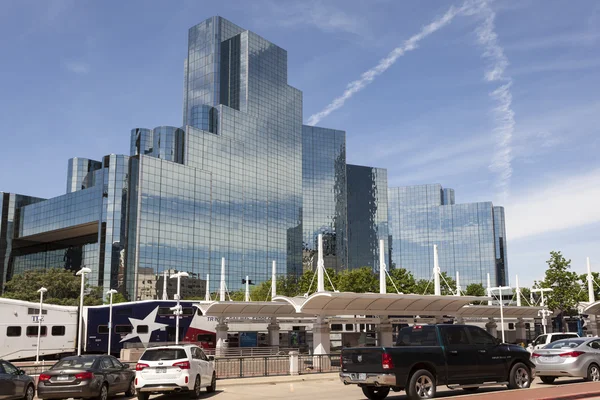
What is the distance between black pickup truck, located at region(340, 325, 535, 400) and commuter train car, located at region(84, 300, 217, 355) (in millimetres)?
36197

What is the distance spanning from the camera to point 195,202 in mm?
125500

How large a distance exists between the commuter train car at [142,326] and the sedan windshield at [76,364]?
1179 inches

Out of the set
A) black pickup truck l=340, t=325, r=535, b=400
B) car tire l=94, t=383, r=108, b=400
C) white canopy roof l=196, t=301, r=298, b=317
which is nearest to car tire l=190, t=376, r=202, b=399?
car tire l=94, t=383, r=108, b=400

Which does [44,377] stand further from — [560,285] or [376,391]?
[560,285]

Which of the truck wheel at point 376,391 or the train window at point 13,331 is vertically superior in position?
the train window at point 13,331

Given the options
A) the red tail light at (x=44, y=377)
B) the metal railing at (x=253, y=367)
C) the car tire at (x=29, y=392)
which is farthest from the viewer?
the metal railing at (x=253, y=367)

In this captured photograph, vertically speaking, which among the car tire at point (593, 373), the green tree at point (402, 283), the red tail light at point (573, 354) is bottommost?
the car tire at point (593, 373)

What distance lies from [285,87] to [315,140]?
2410 centimetres

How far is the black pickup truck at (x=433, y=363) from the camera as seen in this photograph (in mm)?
15594

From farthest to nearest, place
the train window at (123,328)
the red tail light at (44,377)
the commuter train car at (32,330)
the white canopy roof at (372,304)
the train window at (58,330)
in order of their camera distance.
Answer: the train window at (123,328), the train window at (58,330), the commuter train car at (32,330), the white canopy roof at (372,304), the red tail light at (44,377)

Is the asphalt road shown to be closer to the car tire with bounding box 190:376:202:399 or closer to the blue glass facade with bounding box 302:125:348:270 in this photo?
the car tire with bounding box 190:376:202:399

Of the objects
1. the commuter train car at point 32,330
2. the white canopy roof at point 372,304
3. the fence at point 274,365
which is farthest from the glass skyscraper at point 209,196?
the fence at point 274,365

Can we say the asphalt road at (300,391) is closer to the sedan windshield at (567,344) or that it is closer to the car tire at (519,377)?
the car tire at (519,377)

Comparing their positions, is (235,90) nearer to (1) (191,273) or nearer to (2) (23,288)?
(1) (191,273)
